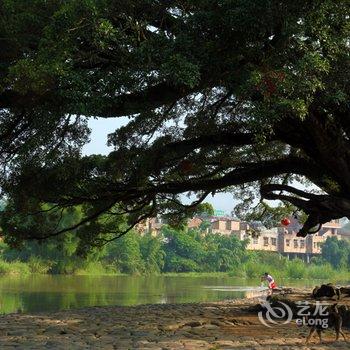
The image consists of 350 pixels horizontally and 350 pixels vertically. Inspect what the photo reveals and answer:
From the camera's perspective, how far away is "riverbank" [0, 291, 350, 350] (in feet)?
24.4

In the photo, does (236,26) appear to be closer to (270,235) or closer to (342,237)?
(270,235)

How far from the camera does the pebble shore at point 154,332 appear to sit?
292 inches

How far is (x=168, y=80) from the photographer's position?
678cm

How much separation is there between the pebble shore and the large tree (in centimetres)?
253

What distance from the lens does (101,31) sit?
6.43m

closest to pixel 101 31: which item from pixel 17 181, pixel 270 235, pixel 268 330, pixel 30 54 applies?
pixel 30 54

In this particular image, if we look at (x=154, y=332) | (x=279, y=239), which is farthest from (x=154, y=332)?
(x=279, y=239)

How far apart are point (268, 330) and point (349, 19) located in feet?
16.6

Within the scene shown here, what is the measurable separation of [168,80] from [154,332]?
418cm

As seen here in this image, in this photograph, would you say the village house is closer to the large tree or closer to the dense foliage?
the dense foliage

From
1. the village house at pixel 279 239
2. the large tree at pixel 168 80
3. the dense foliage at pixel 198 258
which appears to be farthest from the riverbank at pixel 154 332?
the village house at pixel 279 239

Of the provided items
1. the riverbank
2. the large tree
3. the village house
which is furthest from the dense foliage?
the large tree

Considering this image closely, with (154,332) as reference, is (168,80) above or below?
above

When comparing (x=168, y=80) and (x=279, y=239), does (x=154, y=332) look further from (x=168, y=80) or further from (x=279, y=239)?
(x=279, y=239)
